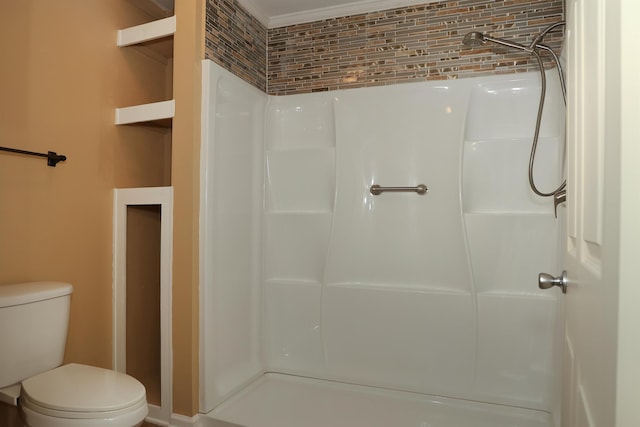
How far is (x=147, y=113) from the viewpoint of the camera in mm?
2123

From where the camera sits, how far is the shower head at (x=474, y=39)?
6.50 feet

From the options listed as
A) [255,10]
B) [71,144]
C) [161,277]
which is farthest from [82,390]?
[255,10]

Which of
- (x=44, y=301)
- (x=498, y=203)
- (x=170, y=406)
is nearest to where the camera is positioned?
(x=44, y=301)

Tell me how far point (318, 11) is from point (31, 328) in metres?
2.17

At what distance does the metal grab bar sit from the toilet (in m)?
1.46

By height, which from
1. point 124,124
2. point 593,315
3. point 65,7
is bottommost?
point 593,315

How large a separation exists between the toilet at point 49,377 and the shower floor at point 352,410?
25.3 inches

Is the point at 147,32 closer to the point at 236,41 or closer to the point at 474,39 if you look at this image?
the point at 236,41

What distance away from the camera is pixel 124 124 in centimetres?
220

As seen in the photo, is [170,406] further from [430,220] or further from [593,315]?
[593,315]

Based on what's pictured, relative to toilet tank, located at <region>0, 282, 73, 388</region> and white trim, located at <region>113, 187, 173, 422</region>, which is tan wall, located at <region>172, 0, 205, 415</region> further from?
toilet tank, located at <region>0, 282, 73, 388</region>

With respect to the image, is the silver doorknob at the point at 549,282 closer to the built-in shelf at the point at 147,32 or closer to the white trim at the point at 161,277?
the white trim at the point at 161,277

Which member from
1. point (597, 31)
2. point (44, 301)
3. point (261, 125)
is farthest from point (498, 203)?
point (44, 301)

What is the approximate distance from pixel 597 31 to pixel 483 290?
1.70 meters
